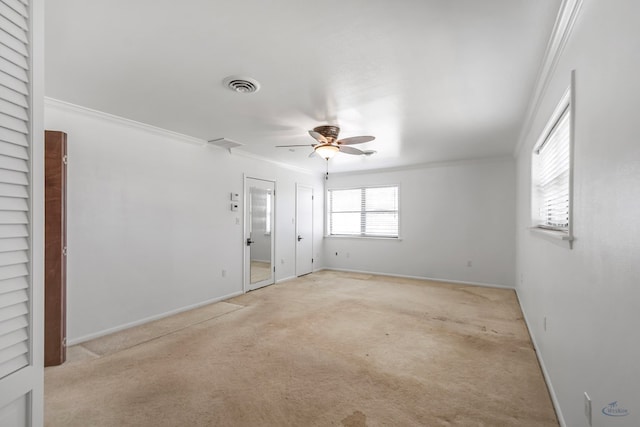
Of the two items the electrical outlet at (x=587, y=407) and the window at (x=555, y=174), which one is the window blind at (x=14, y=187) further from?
the window at (x=555, y=174)

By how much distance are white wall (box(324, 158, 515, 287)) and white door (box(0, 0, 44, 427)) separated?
6.29 metres

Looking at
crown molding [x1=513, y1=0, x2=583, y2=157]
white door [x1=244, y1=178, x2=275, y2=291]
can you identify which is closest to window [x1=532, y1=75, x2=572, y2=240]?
crown molding [x1=513, y1=0, x2=583, y2=157]

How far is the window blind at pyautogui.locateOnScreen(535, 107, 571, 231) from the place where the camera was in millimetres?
2207

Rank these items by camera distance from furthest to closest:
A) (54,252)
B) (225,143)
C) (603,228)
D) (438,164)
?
(438,164), (225,143), (54,252), (603,228)

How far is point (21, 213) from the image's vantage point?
948 millimetres

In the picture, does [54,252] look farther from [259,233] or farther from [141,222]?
[259,233]

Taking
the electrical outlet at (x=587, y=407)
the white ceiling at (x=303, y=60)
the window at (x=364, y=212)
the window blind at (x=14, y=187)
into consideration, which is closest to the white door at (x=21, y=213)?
the window blind at (x=14, y=187)


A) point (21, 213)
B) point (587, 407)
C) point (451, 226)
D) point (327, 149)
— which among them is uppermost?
point (327, 149)

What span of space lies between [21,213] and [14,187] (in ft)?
0.28

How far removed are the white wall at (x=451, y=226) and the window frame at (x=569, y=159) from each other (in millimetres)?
2415

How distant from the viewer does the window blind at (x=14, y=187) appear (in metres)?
0.88

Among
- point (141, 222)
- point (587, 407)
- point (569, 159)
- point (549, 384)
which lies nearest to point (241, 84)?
point (141, 222)

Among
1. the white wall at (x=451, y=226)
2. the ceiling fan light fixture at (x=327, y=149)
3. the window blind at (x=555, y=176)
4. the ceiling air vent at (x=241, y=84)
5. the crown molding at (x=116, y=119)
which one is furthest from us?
the white wall at (x=451, y=226)

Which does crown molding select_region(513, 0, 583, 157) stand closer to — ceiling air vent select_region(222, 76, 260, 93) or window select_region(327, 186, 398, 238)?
ceiling air vent select_region(222, 76, 260, 93)
